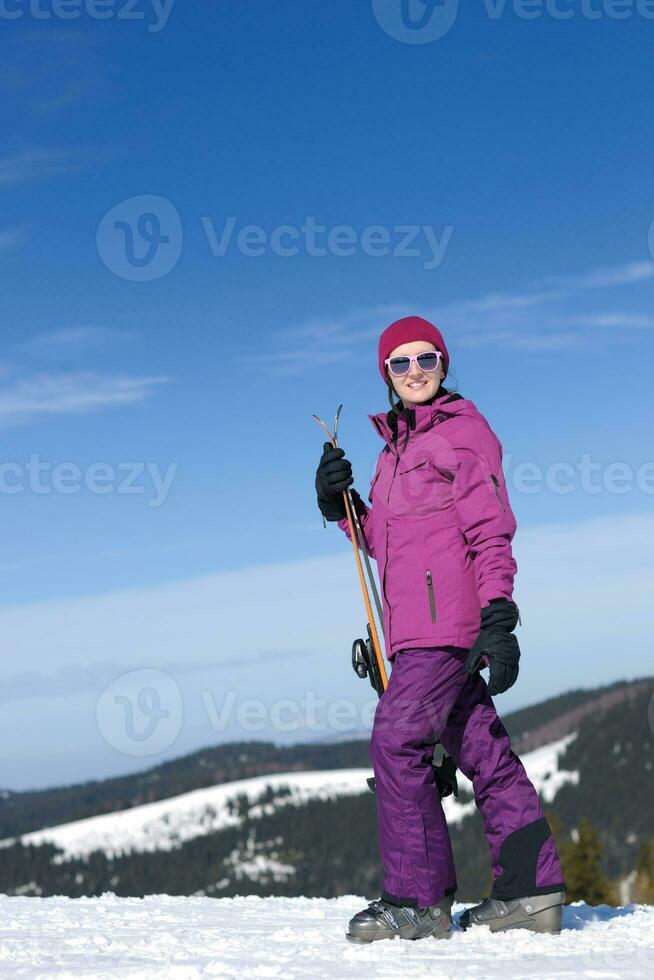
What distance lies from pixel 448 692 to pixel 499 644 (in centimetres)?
40

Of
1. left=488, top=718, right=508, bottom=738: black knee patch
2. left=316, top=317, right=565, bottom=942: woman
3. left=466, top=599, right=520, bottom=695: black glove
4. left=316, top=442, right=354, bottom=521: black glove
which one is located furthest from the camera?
left=316, top=442, right=354, bottom=521: black glove

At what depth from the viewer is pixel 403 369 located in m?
5.70

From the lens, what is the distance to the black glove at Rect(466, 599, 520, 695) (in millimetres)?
4922

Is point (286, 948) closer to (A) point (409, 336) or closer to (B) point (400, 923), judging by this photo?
(B) point (400, 923)

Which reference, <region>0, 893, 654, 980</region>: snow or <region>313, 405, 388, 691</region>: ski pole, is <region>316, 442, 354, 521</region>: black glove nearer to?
<region>313, 405, 388, 691</region>: ski pole

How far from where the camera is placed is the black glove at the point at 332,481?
231 inches

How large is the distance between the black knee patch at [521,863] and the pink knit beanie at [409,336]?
2303 millimetres

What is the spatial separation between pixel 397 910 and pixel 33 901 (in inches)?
136

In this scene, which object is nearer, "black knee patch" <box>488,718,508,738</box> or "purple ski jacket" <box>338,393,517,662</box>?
"purple ski jacket" <box>338,393,517,662</box>

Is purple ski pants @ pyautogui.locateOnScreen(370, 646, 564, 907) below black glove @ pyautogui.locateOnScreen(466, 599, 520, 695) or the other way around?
below

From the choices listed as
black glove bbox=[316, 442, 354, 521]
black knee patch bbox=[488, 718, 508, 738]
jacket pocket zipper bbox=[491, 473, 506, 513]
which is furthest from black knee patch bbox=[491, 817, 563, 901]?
black glove bbox=[316, 442, 354, 521]

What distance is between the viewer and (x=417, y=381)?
5711 mm

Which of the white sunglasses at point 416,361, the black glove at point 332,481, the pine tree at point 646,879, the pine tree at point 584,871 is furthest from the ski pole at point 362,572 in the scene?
the pine tree at point 646,879

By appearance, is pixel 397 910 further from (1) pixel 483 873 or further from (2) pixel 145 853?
(2) pixel 145 853
